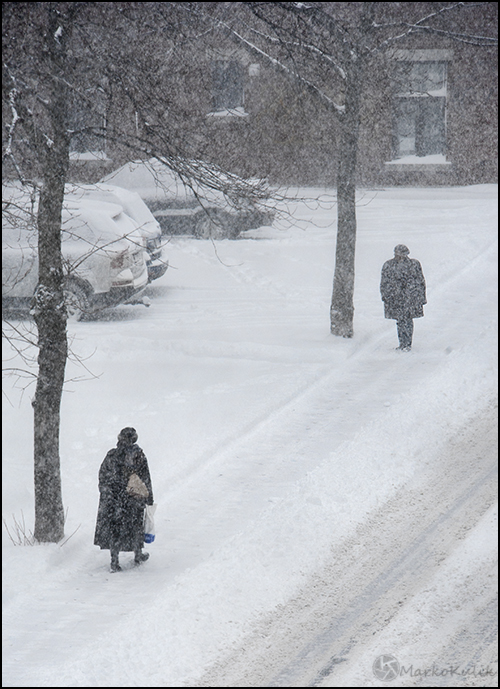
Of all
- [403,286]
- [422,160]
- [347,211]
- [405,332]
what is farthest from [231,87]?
[405,332]

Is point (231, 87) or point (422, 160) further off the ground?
point (231, 87)

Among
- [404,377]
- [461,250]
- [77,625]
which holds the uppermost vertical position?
[461,250]

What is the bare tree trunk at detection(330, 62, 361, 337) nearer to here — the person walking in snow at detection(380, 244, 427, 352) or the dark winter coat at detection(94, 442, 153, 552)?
the person walking in snow at detection(380, 244, 427, 352)

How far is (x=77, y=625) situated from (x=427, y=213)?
18.2m

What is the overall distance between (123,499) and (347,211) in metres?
6.97

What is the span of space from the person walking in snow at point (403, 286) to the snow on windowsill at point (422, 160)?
1576 centimetres

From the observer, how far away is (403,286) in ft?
39.5

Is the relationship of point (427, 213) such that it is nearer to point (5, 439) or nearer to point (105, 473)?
point (5, 439)

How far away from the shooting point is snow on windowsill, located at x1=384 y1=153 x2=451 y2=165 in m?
26.8

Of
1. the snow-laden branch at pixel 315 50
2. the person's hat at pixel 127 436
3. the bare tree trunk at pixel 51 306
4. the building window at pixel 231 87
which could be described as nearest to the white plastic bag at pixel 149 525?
the person's hat at pixel 127 436

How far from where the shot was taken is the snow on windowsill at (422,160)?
26781 mm

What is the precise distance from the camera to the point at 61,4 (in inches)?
272

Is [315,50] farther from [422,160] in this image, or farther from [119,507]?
[422,160]

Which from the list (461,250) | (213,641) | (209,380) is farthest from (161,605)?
(461,250)
